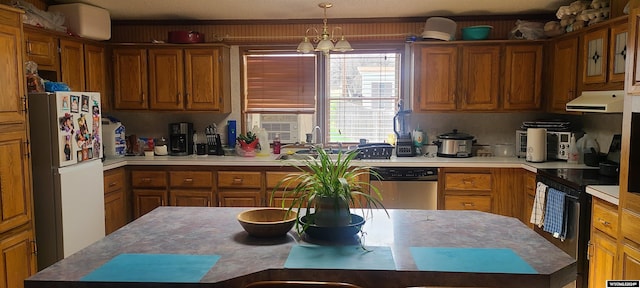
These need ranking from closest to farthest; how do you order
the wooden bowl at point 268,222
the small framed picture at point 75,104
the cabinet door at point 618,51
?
the wooden bowl at point 268,222 → the cabinet door at point 618,51 → the small framed picture at point 75,104

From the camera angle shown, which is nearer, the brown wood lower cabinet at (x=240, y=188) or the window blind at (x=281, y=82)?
the brown wood lower cabinet at (x=240, y=188)

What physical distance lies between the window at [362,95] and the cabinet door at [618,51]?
203 cm

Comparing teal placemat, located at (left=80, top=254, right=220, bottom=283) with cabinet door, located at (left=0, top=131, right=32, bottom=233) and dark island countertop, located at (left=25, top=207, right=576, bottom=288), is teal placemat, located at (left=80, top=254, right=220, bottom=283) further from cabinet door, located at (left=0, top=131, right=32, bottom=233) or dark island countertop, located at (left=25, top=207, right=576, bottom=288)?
cabinet door, located at (left=0, top=131, right=32, bottom=233)

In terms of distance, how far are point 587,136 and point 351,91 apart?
7.33 ft

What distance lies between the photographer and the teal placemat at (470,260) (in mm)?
1693

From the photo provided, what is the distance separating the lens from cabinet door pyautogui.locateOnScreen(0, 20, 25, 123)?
294 centimetres

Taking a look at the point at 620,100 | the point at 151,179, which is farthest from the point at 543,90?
the point at 151,179

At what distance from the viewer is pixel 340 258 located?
1.81 m

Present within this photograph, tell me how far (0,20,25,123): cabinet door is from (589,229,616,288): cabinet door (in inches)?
147

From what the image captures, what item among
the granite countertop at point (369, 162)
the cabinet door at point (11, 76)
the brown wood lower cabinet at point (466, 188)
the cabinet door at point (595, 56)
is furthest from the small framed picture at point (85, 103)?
the cabinet door at point (595, 56)

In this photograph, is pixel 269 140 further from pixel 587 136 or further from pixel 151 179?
pixel 587 136

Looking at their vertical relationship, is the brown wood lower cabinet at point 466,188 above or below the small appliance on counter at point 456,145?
below

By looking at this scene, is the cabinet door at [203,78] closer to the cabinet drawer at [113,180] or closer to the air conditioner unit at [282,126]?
the air conditioner unit at [282,126]

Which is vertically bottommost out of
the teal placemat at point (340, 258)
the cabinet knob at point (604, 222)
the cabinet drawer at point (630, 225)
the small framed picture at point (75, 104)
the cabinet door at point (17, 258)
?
the cabinet door at point (17, 258)
